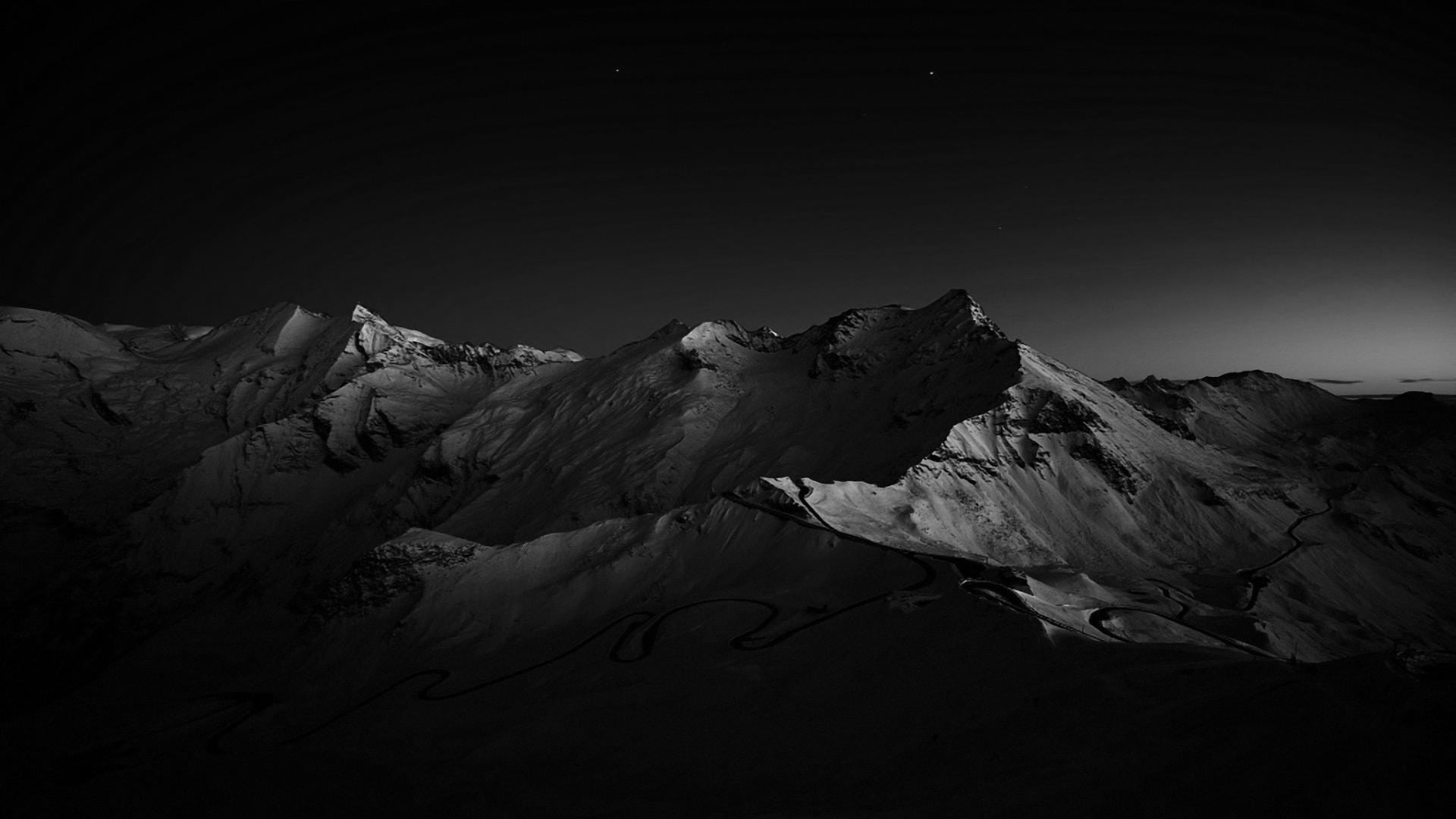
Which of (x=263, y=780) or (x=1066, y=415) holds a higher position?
(x=1066, y=415)

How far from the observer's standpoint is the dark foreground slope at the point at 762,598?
20.3 meters

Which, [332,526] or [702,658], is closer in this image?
[702,658]

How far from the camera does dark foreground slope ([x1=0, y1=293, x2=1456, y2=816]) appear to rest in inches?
801

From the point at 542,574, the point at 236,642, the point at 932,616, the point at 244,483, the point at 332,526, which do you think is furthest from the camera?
→ the point at 244,483

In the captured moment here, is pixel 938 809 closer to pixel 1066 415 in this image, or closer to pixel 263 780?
pixel 263 780

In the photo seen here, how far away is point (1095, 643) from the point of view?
92.9ft

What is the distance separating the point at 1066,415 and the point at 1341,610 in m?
49.9

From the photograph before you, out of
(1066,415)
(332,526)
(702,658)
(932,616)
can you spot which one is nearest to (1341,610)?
(1066,415)

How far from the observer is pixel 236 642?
401 ft

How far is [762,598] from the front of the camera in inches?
2103

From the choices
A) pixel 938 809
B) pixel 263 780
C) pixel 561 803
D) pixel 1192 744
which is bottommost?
pixel 263 780

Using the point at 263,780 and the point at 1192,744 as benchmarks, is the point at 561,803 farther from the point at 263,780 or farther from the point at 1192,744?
the point at 263,780

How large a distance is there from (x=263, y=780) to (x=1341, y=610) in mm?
134774

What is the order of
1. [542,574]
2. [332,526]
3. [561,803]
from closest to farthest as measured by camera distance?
[561,803]
[542,574]
[332,526]
